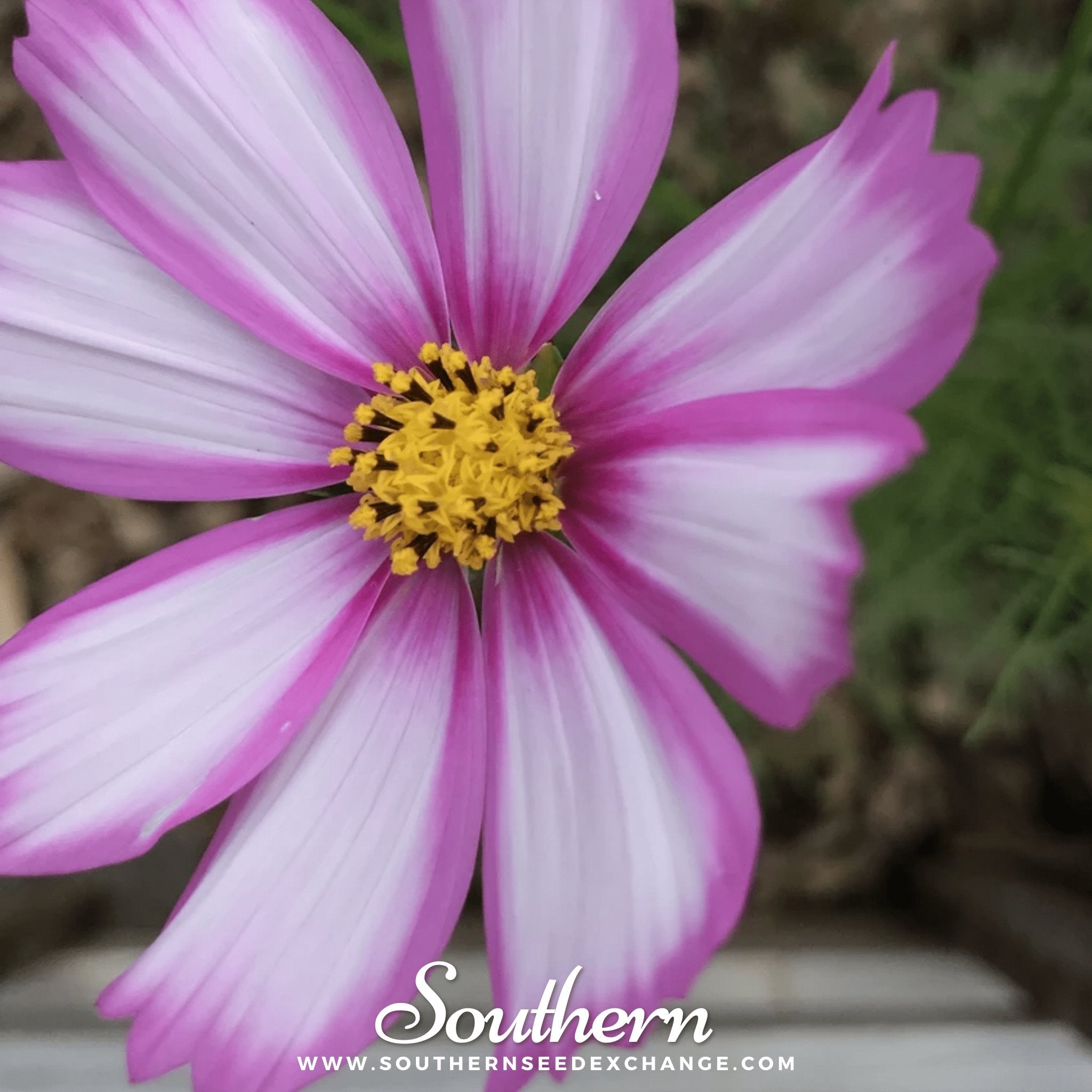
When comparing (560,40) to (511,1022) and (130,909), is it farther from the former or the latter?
(130,909)

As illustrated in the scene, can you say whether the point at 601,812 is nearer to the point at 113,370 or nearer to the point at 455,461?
the point at 455,461

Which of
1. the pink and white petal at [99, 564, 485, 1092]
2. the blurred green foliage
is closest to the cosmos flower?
the pink and white petal at [99, 564, 485, 1092]

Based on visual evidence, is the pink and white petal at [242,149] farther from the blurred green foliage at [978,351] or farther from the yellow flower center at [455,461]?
the blurred green foliage at [978,351]

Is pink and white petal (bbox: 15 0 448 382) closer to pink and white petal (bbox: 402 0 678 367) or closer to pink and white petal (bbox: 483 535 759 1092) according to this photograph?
pink and white petal (bbox: 402 0 678 367)

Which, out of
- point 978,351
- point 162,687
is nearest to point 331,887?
point 162,687

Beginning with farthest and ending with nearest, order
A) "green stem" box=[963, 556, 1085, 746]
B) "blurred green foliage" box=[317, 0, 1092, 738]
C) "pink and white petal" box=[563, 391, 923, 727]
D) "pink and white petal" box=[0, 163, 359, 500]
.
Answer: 1. "blurred green foliage" box=[317, 0, 1092, 738]
2. "green stem" box=[963, 556, 1085, 746]
3. "pink and white petal" box=[0, 163, 359, 500]
4. "pink and white petal" box=[563, 391, 923, 727]

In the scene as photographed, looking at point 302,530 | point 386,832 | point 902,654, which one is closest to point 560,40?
point 302,530
